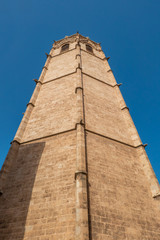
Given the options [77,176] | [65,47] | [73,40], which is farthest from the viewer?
[73,40]

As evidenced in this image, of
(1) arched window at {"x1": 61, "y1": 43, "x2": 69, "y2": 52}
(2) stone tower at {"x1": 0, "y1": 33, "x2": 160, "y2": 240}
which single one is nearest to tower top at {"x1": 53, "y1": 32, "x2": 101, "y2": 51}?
(1) arched window at {"x1": 61, "y1": 43, "x2": 69, "y2": 52}

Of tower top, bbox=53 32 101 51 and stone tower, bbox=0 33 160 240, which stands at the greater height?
tower top, bbox=53 32 101 51

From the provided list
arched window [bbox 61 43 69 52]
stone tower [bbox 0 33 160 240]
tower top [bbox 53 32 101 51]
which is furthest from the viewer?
tower top [bbox 53 32 101 51]

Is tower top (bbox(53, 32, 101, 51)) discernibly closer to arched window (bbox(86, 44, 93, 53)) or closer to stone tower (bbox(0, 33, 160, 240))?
arched window (bbox(86, 44, 93, 53))

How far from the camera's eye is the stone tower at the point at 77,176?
541cm

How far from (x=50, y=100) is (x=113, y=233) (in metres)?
8.15

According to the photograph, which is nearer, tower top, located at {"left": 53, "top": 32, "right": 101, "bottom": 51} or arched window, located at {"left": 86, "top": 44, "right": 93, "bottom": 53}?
arched window, located at {"left": 86, "top": 44, "right": 93, "bottom": 53}

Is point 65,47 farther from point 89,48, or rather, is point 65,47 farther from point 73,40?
point 89,48

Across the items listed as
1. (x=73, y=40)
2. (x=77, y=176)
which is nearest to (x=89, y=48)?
(x=73, y=40)

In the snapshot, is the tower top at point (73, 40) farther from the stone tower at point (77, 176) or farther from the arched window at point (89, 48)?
the stone tower at point (77, 176)

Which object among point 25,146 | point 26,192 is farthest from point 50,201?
point 25,146

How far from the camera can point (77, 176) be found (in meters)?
6.04

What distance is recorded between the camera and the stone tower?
17.7ft

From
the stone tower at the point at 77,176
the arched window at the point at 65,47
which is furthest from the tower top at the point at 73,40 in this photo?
the stone tower at the point at 77,176
